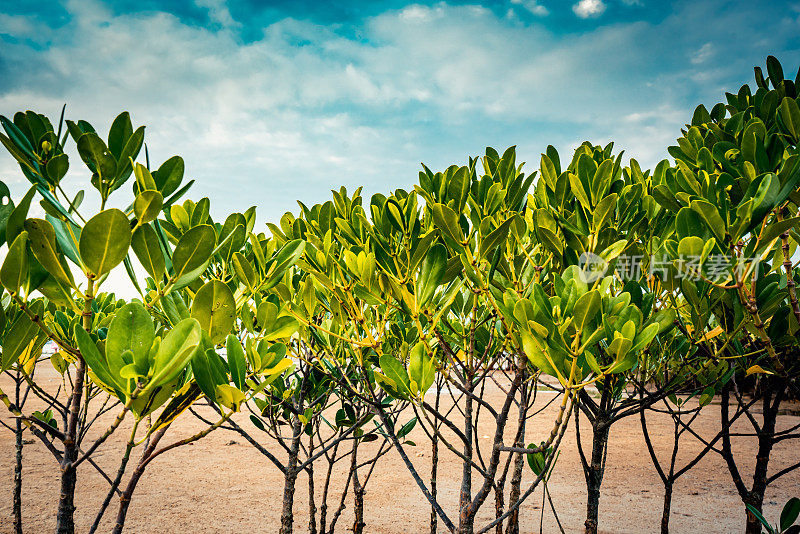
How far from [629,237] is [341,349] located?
1.22m

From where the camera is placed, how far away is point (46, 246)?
2.33 ft

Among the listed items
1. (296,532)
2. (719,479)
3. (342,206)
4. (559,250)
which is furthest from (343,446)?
(559,250)

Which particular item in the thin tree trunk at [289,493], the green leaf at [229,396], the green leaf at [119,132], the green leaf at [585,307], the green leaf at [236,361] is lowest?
the thin tree trunk at [289,493]

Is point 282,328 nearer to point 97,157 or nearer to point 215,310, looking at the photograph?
point 215,310

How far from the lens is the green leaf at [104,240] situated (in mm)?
680

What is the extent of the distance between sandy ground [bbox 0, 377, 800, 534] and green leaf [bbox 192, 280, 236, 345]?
3.33 metres

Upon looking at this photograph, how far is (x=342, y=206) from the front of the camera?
158 cm

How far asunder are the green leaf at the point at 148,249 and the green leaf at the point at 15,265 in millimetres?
141

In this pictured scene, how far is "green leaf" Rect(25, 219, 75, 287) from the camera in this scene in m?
0.69

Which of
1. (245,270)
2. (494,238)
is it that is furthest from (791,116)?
(245,270)

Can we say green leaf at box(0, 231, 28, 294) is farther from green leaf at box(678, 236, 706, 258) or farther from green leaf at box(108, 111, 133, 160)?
green leaf at box(678, 236, 706, 258)

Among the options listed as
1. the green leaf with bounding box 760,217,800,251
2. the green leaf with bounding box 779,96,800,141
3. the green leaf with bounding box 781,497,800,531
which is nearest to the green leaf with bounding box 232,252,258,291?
the green leaf with bounding box 760,217,800,251

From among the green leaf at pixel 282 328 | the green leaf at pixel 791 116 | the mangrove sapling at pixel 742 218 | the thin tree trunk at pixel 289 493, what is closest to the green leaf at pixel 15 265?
the green leaf at pixel 282 328

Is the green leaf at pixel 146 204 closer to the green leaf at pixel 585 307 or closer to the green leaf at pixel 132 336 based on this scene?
the green leaf at pixel 132 336
